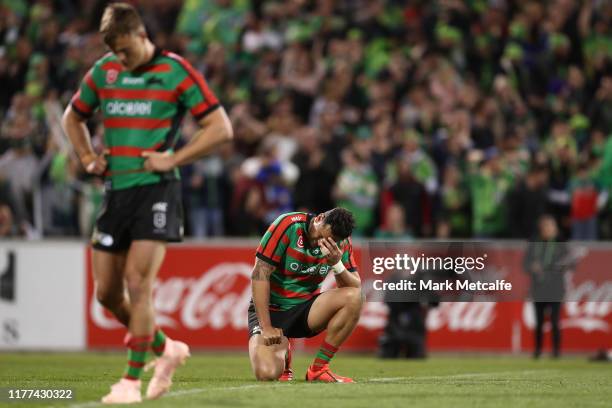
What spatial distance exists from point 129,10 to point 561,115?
12.4 metres

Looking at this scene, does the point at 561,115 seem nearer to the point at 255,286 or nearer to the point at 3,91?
the point at 3,91

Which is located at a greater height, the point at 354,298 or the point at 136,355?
the point at 354,298

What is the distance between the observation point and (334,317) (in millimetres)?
10898

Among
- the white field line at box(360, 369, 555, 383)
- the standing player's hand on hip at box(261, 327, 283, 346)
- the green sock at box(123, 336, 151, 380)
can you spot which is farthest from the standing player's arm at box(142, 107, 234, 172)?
the white field line at box(360, 369, 555, 383)

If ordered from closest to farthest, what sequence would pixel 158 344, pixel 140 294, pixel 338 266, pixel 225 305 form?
pixel 140 294, pixel 158 344, pixel 338 266, pixel 225 305

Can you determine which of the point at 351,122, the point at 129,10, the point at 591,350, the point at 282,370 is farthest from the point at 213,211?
the point at 129,10

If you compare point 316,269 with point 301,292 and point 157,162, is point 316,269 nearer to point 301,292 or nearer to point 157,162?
point 301,292

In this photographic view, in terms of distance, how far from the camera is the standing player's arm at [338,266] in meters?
10.2

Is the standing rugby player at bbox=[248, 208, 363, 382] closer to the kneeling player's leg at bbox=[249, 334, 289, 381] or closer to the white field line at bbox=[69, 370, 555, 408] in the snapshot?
the kneeling player's leg at bbox=[249, 334, 289, 381]

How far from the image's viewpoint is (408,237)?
1733 cm

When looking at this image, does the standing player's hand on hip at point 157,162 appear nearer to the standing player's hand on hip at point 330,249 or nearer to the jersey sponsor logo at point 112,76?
the jersey sponsor logo at point 112,76

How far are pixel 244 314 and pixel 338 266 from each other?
6.68 m

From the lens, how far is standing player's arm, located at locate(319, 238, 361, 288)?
10.2 meters

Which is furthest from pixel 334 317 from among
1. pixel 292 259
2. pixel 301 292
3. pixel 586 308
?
pixel 586 308
